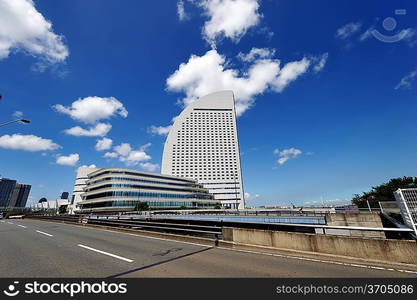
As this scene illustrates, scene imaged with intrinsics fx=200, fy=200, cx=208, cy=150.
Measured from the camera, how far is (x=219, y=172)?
165250 mm

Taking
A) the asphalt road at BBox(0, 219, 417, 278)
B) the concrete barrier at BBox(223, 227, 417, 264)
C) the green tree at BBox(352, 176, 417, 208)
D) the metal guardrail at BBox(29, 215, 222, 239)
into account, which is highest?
the green tree at BBox(352, 176, 417, 208)

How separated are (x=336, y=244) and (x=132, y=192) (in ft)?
276

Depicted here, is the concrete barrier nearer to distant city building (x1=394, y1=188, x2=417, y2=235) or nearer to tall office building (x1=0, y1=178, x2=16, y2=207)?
distant city building (x1=394, y1=188, x2=417, y2=235)

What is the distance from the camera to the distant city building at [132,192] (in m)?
78.4

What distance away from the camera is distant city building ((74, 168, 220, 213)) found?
257ft

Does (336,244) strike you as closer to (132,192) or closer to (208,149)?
(132,192)

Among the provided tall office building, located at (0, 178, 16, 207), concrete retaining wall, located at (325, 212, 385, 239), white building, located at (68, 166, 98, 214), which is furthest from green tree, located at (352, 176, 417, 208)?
tall office building, located at (0, 178, 16, 207)

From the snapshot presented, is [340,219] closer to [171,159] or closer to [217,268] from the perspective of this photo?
[217,268]

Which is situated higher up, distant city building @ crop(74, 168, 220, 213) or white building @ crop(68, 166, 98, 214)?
white building @ crop(68, 166, 98, 214)

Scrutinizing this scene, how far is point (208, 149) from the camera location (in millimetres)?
174375

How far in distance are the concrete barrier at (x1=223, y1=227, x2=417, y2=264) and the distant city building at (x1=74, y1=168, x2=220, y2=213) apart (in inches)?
3071

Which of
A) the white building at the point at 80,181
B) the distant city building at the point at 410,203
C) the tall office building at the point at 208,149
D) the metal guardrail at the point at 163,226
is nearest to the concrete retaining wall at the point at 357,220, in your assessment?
the distant city building at the point at 410,203

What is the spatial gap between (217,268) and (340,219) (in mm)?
17937

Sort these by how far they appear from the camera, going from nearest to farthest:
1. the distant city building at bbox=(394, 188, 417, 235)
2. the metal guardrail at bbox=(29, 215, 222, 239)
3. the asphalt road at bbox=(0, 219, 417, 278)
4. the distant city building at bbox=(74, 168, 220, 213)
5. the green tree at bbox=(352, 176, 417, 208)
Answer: the asphalt road at bbox=(0, 219, 417, 278), the distant city building at bbox=(394, 188, 417, 235), the metal guardrail at bbox=(29, 215, 222, 239), the green tree at bbox=(352, 176, 417, 208), the distant city building at bbox=(74, 168, 220, 213)
